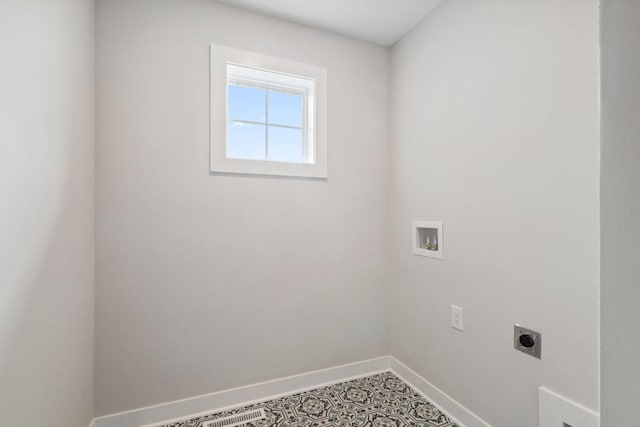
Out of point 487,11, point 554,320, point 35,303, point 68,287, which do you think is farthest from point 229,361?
point 487,11

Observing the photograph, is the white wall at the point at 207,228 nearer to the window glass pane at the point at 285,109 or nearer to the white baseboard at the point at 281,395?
the white baseboard at the point at 281,395

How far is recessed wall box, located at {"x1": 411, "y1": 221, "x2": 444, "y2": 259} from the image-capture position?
174 cm

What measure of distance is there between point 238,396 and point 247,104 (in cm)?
180

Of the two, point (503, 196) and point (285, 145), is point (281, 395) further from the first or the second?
point (503, 196)

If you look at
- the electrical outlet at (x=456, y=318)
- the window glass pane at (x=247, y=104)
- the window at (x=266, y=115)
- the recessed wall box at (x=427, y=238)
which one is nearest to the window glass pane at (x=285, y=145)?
the window at (x=266, y=115)

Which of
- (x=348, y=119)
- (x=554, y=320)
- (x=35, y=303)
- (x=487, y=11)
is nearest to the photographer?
(x=35, y=303)

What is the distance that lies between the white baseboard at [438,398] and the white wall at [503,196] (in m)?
0.04

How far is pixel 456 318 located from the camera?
163cm

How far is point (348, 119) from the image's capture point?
6.77 feet

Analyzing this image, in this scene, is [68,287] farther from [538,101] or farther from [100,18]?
[538,101]

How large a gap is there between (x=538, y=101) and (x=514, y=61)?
0.24 meters

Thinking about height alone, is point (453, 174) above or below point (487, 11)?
below

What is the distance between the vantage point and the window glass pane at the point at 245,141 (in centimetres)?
184
